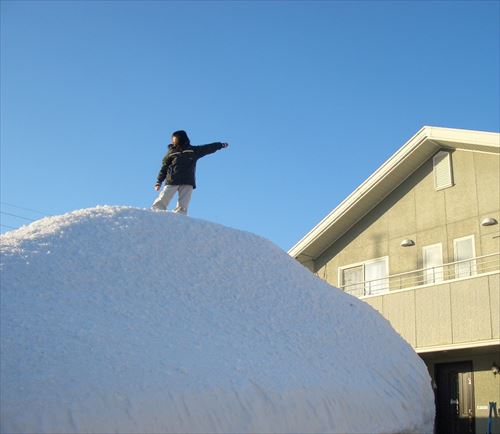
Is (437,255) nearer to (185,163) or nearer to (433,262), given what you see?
(433,262)

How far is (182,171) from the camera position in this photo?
7070mm

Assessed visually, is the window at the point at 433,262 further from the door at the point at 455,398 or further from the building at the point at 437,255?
the door at the point at 455,398

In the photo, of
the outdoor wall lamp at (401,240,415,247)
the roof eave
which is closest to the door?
the outdoor wall lamp at (401,240,415,247)

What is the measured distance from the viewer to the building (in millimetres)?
12172

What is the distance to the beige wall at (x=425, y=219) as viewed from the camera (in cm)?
1338

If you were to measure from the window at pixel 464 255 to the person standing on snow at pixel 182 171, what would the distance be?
25.8 ft

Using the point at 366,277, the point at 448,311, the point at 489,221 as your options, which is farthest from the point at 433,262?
the point at 448,311

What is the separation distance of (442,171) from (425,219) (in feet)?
3.78

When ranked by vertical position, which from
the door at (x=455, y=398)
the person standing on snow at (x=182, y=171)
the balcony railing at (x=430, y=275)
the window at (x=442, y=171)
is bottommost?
the door at (x=455, y=398)

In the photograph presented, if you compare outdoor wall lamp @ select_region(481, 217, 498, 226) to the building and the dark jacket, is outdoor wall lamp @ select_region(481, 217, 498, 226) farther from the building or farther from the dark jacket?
the dark jacket

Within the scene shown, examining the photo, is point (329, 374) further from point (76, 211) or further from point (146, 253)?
point (76, 211)

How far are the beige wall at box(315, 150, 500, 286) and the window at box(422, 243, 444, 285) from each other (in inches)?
4.4

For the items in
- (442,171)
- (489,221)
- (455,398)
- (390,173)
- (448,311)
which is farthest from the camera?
(390,173)

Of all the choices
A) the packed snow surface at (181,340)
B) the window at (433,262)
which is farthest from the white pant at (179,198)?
the window at (433,262)
